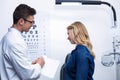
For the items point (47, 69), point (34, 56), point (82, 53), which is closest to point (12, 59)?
point (47, 69)

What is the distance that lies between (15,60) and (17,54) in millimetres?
45

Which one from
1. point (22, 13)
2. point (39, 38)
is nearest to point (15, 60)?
point (22, 13)

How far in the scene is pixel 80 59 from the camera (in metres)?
2.17

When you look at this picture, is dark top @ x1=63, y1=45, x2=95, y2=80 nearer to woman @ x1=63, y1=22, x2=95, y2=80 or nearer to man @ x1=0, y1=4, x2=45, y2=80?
woman @ x1=63, y1=22, x2=95, y2=80

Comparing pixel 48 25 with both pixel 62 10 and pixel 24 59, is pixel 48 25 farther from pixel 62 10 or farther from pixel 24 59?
pixel 24 59

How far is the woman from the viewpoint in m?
2.16

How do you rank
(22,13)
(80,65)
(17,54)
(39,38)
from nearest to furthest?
(17,54), (22,13), (80,65), (39,38)

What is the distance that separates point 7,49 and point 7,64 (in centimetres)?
11

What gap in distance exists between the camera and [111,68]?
9.99ft

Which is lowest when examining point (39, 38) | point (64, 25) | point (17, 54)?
point (17, 54)

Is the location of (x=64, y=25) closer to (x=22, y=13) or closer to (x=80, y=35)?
(x=80, y=35)

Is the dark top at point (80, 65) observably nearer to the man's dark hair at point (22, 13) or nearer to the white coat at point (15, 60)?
the white coat at point (15, 60)

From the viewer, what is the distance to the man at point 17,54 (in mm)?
1866

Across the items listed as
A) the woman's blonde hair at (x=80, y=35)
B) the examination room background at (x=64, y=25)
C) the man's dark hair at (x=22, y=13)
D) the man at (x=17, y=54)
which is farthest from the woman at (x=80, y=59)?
the examination room background at (x=64, y=25)
